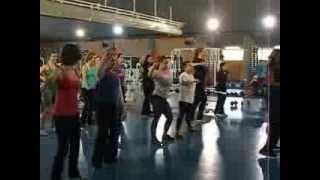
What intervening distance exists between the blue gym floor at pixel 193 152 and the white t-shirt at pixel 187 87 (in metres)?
0.10

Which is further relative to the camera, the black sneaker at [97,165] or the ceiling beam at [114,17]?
the black sneaker at [97,165]

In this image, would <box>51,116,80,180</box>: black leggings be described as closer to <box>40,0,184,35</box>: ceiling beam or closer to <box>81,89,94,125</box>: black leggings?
<box>81,89,94,125</box>: black leggings

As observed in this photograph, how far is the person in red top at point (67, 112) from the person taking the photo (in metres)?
2.62

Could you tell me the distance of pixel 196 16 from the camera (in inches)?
129

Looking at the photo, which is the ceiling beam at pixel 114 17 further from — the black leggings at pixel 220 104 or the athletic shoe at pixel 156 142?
the athletic shoe at pixel 156 142

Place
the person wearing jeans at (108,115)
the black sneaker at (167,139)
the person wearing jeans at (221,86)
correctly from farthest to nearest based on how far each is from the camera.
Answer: the black sneaker at (167,139) → the person wearing jeans at (221,86) → the person wearing jeans at (108,115)

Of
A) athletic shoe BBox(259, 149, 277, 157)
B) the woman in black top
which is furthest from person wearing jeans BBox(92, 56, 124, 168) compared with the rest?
athletic shoe BBox(259, 149, 277, 157)

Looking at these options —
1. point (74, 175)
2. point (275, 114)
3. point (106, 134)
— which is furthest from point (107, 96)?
point (275, 114)

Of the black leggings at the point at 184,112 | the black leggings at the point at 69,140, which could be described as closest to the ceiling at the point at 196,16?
the black leggings at the point at 69,140

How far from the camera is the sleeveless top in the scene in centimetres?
262

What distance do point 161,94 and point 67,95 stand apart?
1.12 m

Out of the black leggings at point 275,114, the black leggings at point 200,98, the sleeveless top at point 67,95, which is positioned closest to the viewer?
the black leggings at point 275,114
